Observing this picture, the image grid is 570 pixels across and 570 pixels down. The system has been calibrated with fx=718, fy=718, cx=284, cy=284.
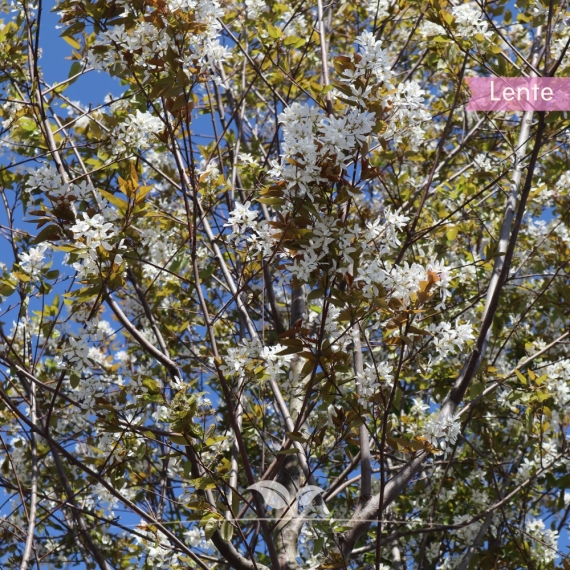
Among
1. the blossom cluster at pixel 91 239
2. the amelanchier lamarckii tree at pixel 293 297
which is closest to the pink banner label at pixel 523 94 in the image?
the amelanchier lamarckii tree at pixel 293 297

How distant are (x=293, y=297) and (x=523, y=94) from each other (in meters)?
1.45

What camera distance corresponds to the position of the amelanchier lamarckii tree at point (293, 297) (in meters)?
2.19

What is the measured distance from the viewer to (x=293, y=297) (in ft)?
12.0

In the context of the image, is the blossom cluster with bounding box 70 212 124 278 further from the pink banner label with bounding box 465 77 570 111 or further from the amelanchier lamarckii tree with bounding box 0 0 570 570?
the pink banner label with bounding box 465 77 570 111

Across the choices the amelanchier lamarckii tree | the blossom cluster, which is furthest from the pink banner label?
the blossom cluster

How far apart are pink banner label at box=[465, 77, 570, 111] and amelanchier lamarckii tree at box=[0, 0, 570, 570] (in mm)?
81

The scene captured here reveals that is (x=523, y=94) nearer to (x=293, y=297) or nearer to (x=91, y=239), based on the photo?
(x=293, y=297)

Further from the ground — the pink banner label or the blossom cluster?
the pink banner label

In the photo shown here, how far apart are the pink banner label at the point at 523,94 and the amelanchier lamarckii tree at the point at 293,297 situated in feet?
0.27

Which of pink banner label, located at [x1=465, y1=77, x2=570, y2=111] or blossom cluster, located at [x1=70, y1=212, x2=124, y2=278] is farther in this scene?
pink banner label, located at [x1=465, y1=77, x2=570, y2=111]

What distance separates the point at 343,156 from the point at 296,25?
2793 millimetres

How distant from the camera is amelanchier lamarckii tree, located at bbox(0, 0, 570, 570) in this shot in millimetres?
2193

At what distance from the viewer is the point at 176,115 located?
8.59ft

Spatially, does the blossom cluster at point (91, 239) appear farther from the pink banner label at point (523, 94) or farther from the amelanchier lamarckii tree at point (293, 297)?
the pink banner label at point (523, 94)
